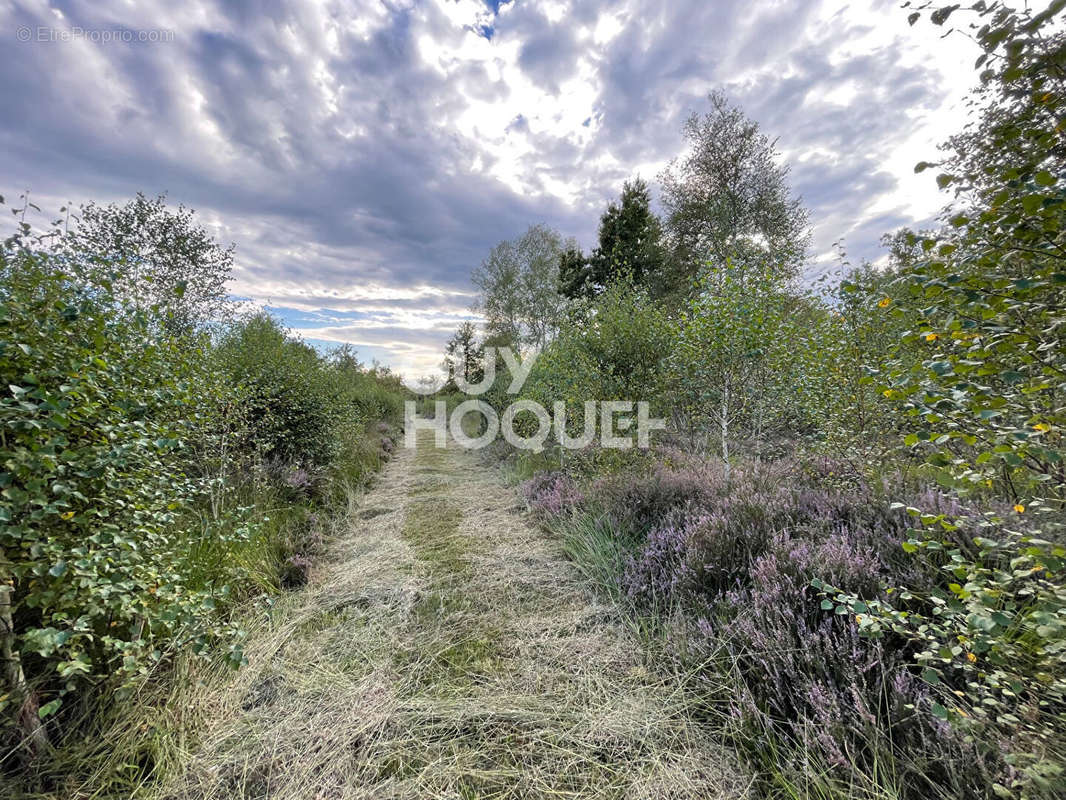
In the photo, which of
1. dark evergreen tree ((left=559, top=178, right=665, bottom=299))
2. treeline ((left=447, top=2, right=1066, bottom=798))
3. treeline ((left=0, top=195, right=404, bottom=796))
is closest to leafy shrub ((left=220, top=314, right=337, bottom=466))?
treeline ((left=0, top=195, right=404, bottom=796))

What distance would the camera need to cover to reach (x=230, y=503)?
3799 mm

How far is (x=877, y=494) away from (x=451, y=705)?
3.74 meters

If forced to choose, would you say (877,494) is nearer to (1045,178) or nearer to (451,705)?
(1045,178)

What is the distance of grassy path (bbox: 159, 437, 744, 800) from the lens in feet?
5.47

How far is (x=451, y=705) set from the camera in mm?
2068

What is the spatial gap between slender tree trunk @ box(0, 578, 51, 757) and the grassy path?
1.92ft

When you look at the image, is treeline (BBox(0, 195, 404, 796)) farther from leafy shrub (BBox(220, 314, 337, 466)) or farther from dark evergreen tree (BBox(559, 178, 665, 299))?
dark evergreen tree (BBox(559, 178, 665, 299))

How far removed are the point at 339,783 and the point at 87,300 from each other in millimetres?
2553

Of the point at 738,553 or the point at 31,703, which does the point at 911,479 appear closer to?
the point at 738,553

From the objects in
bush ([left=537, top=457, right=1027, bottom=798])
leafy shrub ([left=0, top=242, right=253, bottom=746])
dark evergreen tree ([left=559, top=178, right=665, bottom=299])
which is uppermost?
dark evergreen tree ([left=559, top=178, right=665, bottom=299])

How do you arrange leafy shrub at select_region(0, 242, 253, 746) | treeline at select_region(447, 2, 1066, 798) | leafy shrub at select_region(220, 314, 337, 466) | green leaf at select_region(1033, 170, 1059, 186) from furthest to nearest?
leafy shrub at select_region(220, 314, 337, 466) < leafy shrub at select_region(0, 242, 253, 746) < treeline at select_region(447, 2, 1066, 798) < green leaf at select_region(1033, 170, 1059, 186)

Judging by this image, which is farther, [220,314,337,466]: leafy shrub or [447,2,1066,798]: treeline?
[220,314,337,466]: leafy shrub

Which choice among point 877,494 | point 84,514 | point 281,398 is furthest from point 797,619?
point 281,398

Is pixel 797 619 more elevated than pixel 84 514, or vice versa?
pixel 84 514
